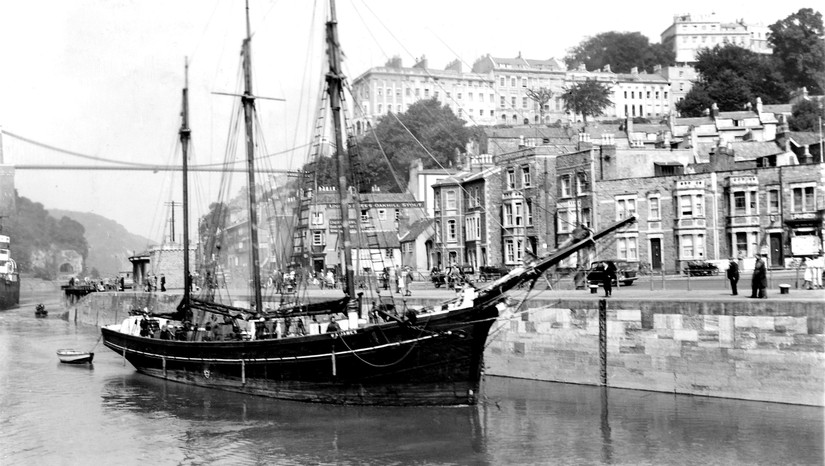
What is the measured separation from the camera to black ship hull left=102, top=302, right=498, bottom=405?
28.4 metres

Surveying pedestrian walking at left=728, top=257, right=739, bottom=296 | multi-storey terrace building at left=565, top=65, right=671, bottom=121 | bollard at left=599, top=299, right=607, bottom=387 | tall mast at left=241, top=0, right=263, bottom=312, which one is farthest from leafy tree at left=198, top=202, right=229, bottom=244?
multi-storey terrace building at left=565, top=65, right=671, bottom=121

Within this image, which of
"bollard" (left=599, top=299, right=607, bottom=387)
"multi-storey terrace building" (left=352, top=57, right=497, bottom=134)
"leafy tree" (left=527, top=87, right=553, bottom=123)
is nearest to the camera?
"bollard" (left=599, top=299, right=607, bottom=387)

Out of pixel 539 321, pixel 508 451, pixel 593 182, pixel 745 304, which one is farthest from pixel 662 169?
pixel 508 451

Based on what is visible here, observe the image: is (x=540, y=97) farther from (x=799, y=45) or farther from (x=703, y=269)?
(x=703, y=269)

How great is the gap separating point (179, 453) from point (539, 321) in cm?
1393

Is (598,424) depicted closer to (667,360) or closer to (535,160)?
(667,360)

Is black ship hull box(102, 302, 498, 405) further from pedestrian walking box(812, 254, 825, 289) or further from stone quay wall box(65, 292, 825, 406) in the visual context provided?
pedestrian walking box(812, 254, 825, 289)

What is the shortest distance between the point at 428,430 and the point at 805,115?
319ft

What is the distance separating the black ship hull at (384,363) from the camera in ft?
93.2

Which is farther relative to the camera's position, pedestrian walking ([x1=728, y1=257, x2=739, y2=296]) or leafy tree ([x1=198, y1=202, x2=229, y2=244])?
leafy tree ([x1=198, y1=202, x2=229, y2=244])

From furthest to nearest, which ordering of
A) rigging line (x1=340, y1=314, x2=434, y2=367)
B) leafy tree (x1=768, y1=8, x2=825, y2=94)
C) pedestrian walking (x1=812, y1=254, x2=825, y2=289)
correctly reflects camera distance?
1. leafy tree (x1=768, y1=8, x2=825, y2=94)
2. pedestrian walking (x1=812, y1=254, x2=825, y2=289)
3. rigging line (x1=340, y1=314, x2=434, y2=367)

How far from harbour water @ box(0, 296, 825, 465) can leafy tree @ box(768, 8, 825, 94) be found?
12125 centimetres

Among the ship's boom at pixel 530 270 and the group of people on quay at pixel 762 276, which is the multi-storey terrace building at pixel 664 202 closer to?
the group of people on quay at pixel 762 276

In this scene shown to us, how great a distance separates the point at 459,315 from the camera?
2823cm
